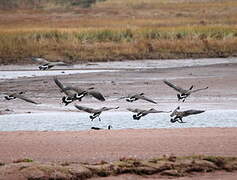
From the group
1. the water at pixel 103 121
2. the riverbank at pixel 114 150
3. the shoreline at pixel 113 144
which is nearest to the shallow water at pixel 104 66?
the water at pixel 103 121

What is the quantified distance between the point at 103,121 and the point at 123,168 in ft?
20.2

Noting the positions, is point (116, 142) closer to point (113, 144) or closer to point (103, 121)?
point (113, 144)

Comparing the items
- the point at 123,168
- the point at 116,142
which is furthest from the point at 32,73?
the point at 123,168

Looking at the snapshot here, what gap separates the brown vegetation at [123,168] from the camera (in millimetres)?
9383

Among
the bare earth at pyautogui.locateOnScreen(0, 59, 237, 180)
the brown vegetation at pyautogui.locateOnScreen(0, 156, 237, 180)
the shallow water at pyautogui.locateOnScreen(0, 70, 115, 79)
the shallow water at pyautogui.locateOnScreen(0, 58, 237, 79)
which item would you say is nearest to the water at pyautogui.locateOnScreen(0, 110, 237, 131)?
the bare earth at pyautogui.locateOnScreen(0, 59, 237, 180)

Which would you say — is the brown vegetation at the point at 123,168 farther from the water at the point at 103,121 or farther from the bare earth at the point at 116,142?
the water at the point at 103,121

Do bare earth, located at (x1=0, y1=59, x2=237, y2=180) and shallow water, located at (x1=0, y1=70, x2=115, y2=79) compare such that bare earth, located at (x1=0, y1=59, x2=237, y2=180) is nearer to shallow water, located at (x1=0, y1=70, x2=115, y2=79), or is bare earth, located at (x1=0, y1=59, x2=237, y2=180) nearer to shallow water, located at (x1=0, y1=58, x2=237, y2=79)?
shallow water, located at (x1=0, y1=70, x2=115, y2=79)

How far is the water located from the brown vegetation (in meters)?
4.53

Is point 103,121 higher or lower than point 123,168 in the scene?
higher

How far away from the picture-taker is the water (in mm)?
14922

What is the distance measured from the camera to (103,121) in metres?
15.9

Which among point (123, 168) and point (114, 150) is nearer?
point (123, 168)

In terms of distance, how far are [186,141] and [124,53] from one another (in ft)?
65.2

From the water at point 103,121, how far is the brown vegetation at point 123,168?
453cm
